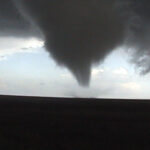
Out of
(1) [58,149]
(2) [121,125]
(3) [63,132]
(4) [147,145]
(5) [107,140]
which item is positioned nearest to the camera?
(1) [58,149]

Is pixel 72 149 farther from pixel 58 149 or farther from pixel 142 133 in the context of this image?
pixel 142 133

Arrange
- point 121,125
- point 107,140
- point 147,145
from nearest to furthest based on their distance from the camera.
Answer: point 147,145
point 107,140
point 121,125

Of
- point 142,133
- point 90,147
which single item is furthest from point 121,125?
point 90,147

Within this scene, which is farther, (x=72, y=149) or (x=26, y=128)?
(x=26, y=128)

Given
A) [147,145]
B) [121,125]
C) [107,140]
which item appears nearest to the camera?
[147,145]

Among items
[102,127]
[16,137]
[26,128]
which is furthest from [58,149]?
[102,127]

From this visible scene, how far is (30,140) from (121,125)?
8.89 meters

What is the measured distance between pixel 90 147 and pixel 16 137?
13.2ft

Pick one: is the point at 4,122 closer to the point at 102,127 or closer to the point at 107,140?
the point at 102,127

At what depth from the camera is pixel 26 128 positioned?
2166 cm

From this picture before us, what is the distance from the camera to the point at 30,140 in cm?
1769

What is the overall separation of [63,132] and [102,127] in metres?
3.51

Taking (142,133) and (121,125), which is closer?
(142,133)

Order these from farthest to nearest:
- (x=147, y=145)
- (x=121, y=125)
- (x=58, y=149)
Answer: (x=121, y=125)
(x=147, y=145)
(x=58, y=149)
